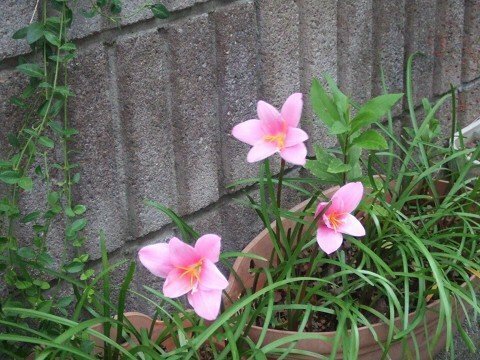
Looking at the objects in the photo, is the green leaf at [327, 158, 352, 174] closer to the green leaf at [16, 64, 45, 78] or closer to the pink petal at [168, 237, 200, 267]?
the pink petal at [168, 237, 200, 267]

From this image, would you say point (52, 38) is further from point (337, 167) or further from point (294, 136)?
point (337, 167)

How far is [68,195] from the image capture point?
4.95 ft

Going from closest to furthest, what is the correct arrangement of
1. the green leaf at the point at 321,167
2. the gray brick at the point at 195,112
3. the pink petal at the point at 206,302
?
the pink petal at the point at 206,302
the green leaf at the point at 321,167
the gray brick at the point at 195,112

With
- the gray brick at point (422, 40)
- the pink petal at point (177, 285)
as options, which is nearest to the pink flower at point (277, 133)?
the pink petal at point (177, 285)

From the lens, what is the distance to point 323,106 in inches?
60.7

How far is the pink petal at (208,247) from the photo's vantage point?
128 cm

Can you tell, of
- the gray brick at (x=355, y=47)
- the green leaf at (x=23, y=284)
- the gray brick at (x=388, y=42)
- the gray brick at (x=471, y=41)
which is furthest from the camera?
the gray brick at (x=471, y=41)

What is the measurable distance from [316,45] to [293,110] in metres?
0.60

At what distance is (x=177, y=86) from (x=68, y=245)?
0.37 metres

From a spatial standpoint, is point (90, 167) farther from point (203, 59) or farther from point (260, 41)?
point (260, 41)

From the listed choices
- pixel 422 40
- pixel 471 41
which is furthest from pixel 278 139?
pixel 471 41

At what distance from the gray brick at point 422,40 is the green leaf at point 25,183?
1.20m

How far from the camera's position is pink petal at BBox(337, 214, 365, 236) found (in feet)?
4.62

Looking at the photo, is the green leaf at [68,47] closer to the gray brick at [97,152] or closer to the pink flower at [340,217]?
the gray brick at [97,152]
